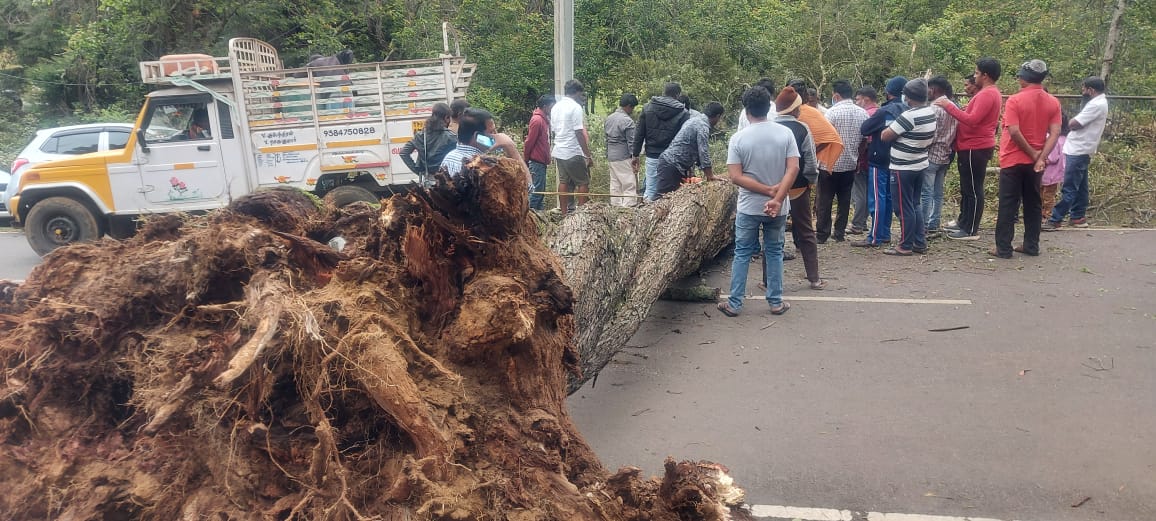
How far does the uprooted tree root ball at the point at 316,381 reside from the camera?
2.17m

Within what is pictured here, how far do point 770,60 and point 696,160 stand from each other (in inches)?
420

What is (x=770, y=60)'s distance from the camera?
1764 centimetres

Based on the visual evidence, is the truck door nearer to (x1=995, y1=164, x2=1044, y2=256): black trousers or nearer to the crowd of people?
the crowd of people

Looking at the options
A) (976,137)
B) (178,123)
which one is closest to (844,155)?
(976,137)

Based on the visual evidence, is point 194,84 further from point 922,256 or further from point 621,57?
point 621,57

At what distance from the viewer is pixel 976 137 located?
8.38 metres

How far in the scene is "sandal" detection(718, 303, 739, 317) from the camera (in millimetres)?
6512

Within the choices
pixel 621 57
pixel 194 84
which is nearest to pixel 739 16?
pixel 621 57

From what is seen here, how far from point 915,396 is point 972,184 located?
4.93 metres

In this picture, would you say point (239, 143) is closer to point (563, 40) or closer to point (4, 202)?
point (563, 40)

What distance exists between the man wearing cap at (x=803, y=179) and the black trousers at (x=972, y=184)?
275 centimetres

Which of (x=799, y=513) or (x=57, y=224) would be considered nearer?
(x=799, y=513)

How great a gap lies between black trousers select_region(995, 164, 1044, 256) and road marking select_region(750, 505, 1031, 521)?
5555 mm

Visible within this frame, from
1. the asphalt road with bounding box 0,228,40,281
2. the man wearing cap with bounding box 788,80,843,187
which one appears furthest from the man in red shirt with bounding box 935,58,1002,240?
the asphalt road with bounding box 0,228,40,281
